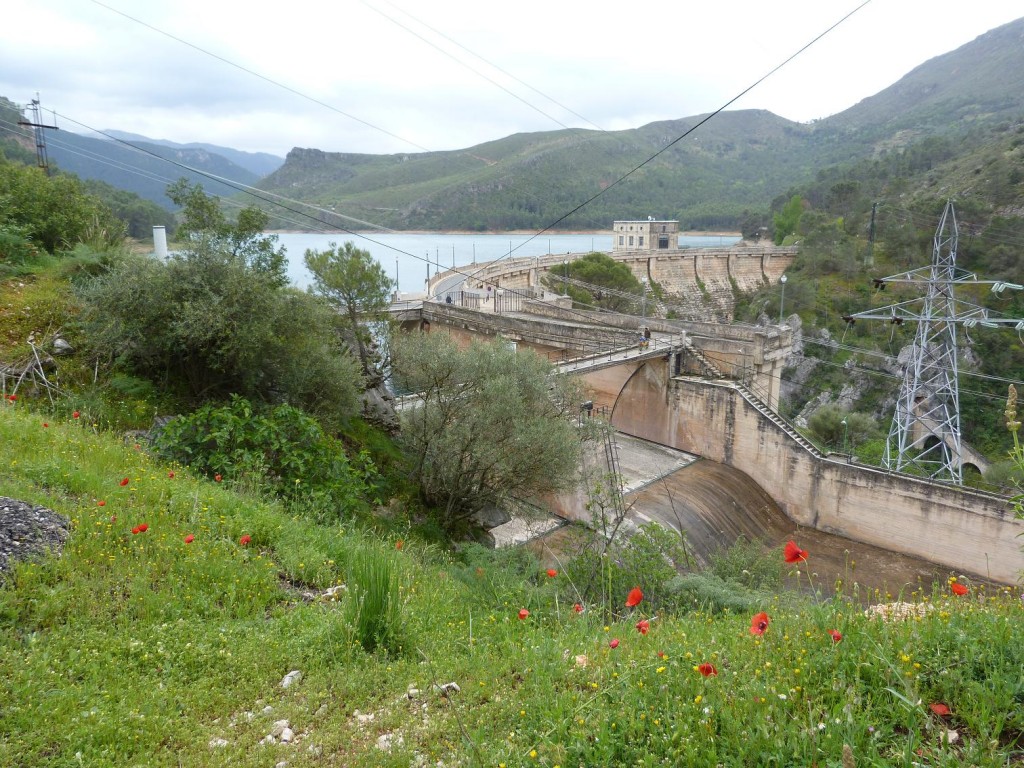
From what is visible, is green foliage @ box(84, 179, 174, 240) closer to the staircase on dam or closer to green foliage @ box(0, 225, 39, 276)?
green foliage @ box(0, 225, 39, 276)

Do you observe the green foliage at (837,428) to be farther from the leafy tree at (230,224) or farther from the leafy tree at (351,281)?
the leafy tree at (230,224)

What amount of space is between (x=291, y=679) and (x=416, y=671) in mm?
723

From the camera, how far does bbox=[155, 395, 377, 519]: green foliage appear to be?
764cm

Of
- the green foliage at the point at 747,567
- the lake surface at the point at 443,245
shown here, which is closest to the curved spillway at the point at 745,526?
the green foliage at the point at 747,567

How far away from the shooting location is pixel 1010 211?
50.2m

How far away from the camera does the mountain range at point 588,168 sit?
68188mm

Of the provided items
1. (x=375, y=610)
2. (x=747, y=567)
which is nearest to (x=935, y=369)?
(x=747, y=567)

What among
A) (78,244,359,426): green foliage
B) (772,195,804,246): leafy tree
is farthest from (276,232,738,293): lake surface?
(78,244,359,426): green foliage

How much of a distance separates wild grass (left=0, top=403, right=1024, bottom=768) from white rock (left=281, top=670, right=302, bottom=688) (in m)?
0.04

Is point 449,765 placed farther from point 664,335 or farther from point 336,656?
point 664,335

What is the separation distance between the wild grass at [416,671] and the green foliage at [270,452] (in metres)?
2.28

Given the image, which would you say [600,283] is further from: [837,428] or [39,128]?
[39,128]

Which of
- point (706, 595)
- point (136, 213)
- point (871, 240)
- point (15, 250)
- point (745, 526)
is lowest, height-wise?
point (745, 526)

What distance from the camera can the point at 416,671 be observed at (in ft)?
12.6
